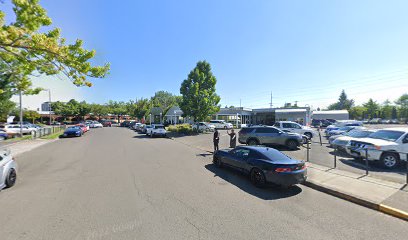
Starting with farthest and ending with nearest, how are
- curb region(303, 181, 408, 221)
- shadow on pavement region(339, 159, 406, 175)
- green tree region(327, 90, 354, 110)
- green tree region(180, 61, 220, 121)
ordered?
1. green tree region(327, 90, 354, 110)
2. green tree region(180, 61, 220, 121)
3. shadow on pavement region(339, 159, 406, 175)
4. curb region(303, 181, 408, 221)

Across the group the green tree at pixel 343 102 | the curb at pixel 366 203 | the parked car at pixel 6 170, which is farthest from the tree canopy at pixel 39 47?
the green tree at pixel 343 102

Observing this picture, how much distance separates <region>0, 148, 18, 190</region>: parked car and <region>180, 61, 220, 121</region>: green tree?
67.3 feet

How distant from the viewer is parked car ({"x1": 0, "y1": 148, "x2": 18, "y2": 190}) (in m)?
5.86

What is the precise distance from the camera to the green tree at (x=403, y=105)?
246 feet

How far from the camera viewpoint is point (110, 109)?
81.0 metres

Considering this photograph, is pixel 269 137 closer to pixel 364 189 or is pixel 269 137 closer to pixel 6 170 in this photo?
pixel 364 189

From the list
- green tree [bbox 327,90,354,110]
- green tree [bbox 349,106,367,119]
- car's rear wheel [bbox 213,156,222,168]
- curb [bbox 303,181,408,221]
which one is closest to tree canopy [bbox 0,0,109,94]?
car's rear wheel [bbox 213,156,222,168]

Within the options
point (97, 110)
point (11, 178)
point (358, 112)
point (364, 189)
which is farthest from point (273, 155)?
point (358, 112)

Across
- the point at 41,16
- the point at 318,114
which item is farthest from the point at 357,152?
the point at 318,114

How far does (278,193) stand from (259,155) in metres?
1.43

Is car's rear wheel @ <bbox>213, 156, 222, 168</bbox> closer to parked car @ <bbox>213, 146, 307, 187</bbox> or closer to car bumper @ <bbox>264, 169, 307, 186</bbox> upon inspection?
parked car @ <bbox>213, 146, 307, 187</bbox>

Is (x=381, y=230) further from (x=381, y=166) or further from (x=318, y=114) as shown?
(x=318, y=114)

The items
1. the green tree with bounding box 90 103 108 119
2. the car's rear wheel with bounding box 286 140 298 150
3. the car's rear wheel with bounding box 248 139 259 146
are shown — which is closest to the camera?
the car's rear wheel with bounding box 286 140 298 150

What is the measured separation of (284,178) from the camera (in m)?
6.09
